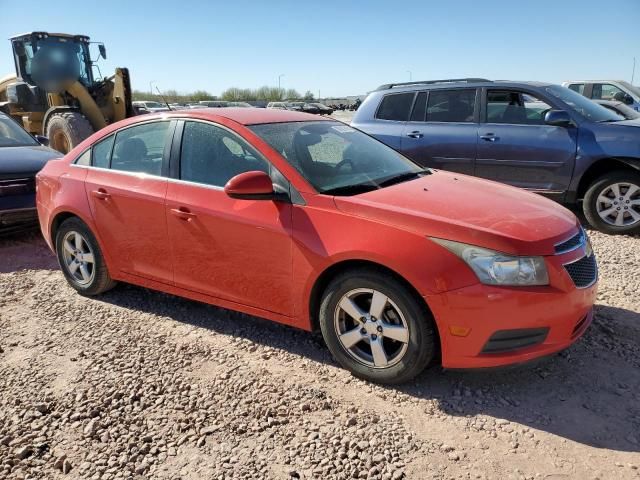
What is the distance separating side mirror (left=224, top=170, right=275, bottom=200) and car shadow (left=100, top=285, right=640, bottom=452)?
1.09 metres

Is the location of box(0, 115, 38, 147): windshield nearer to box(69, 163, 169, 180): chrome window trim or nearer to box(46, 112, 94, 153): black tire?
box(46, 112, 94, 153): black tire

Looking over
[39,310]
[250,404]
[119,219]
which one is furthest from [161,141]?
[250,404]

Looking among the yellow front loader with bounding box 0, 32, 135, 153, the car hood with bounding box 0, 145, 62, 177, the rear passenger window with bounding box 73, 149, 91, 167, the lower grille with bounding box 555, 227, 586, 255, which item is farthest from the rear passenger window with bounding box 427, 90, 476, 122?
the yellow front loader with bounding box 0, 32, 135, 153

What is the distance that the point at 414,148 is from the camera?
7.23 meters

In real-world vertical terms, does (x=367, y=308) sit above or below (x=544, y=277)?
below

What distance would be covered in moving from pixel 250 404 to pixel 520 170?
16.1 ft


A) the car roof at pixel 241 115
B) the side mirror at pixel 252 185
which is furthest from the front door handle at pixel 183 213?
the car roof at pixel 241 115

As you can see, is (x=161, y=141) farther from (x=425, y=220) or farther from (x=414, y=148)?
(x=414, y=148)

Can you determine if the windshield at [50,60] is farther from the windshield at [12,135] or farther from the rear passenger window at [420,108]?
the rear passenger window at [420,108]

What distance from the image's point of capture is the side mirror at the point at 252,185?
322cm

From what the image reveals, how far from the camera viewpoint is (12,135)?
24.3ft

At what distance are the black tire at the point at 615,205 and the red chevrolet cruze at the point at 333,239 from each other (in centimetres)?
294

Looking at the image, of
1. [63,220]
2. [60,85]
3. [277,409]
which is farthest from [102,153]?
[60,85]

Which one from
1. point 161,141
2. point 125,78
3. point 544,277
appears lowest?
point 544,277
